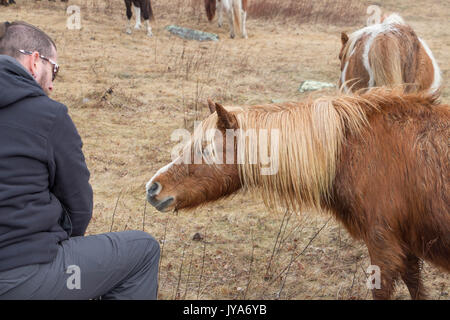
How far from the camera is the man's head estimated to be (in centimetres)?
→ 227

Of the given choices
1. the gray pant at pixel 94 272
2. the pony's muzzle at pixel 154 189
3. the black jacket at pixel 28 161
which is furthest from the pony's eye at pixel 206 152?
the black jacket at pixel 28 161

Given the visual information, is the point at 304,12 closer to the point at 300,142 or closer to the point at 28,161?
the point at 300,142

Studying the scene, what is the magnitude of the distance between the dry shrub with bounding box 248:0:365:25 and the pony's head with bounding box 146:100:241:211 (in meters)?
14.3

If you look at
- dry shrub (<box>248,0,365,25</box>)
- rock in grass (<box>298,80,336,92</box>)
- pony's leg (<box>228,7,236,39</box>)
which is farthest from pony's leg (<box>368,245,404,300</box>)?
dry shrub (<box>248,0,365,25</box>)

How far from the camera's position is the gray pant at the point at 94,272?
201 cm

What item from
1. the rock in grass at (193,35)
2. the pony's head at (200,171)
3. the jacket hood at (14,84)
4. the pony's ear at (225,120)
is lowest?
the rock in grass at (193,35)

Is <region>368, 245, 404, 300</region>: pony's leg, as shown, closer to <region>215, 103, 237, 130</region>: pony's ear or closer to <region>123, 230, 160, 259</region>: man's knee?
<region>215, 103, 237, 130</region>: pony's ear

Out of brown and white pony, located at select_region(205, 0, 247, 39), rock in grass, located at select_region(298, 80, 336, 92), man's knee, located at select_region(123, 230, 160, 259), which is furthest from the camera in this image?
brown and white pony, located at select_region(205, 0, 247, 39)

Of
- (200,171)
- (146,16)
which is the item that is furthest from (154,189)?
(146,16)

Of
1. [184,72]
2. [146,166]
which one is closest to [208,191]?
[146,166]

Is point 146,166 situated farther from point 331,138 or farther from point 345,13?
point 345,13

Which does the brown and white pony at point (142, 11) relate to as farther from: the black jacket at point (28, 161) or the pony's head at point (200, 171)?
the black jacket at point (28, 161)

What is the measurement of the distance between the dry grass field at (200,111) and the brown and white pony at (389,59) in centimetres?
202

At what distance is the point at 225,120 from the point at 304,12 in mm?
15183
